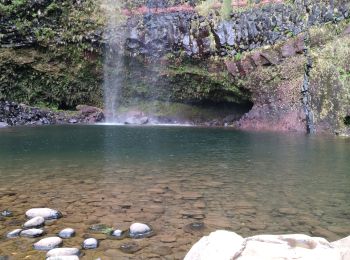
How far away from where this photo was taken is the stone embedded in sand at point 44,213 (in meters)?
7.18

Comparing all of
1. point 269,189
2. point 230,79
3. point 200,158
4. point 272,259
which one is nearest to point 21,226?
point 272,259

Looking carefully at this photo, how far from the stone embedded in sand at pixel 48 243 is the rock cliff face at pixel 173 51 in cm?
2231

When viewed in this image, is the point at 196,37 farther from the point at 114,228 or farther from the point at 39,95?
the point at 114,228

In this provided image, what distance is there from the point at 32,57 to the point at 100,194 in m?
25.9

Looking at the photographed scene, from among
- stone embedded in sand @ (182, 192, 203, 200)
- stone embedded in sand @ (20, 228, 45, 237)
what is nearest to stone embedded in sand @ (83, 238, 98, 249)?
stone embedded in sand @ (20, 228, 45, 237)

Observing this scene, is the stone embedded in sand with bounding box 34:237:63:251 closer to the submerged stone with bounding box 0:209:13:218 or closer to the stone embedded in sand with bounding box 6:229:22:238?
the stone embedded in sand with bounding box 6:229:22:238

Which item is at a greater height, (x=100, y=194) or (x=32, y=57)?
(x=32, y=57)

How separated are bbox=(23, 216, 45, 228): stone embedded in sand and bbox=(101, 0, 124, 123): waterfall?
26365 millimetres

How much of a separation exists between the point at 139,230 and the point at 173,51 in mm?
26280

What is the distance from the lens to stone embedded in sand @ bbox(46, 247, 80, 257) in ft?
17.8

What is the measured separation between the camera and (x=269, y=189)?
9.55 meters

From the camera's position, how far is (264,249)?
13.0ft

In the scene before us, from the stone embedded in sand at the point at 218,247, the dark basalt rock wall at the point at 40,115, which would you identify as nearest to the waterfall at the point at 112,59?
the dark basalt rock wall at the point at 40,115

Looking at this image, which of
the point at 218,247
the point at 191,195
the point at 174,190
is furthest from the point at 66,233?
the point at 174,190
